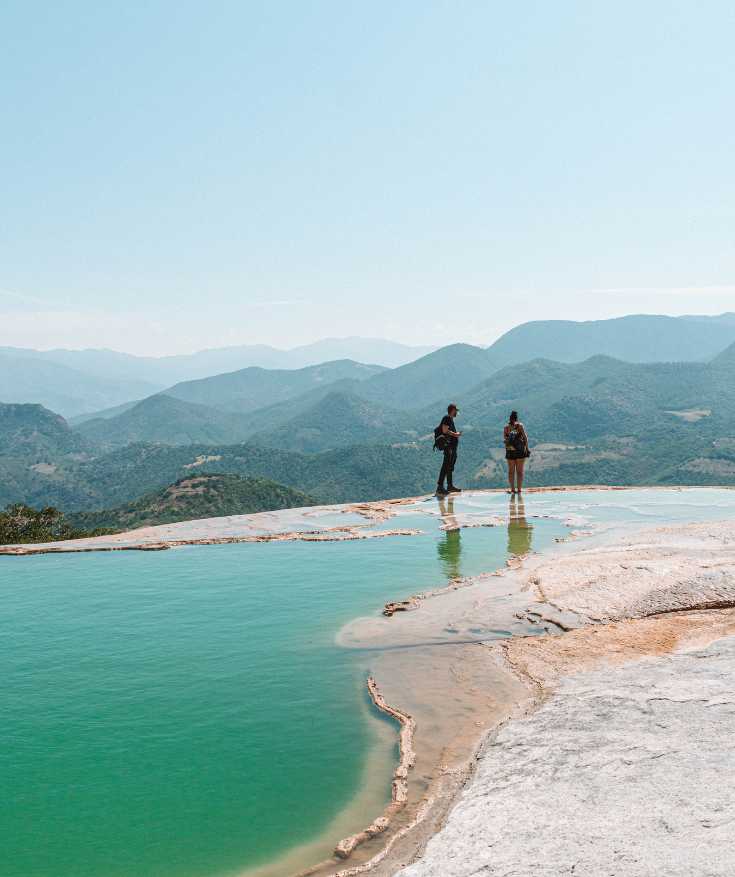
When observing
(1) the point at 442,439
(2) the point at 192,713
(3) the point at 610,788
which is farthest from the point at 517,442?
(3) the point at 610,788

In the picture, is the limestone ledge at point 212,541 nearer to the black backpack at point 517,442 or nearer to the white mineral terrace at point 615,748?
the black backpack at point 517,442

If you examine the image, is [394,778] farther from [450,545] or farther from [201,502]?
[201,502]

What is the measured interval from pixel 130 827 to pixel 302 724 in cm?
231

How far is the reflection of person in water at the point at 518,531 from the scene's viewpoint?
16188mm

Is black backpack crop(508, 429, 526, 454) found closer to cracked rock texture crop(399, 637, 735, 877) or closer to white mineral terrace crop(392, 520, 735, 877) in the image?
white mineral terrace crop(392, 520, 735, 877)

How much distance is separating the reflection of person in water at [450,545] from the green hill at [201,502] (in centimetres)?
7262

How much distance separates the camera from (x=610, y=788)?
5.91 m

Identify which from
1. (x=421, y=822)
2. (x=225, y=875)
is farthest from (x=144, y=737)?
(x=421, y=822)

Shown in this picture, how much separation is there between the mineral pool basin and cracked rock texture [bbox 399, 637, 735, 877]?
1419mm

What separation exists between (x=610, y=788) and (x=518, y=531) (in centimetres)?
1256

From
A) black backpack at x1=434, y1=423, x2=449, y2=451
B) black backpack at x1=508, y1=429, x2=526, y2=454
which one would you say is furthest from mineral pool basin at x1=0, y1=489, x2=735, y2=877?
black backpack at x1=434, y1=423, x2=449, y2=451

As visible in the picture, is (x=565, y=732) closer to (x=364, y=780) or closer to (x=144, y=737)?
(x=364, y=780)

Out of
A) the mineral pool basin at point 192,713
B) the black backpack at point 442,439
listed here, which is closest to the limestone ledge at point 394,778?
the mineral pool basin at point 192,713

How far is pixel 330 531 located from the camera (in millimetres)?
19422
